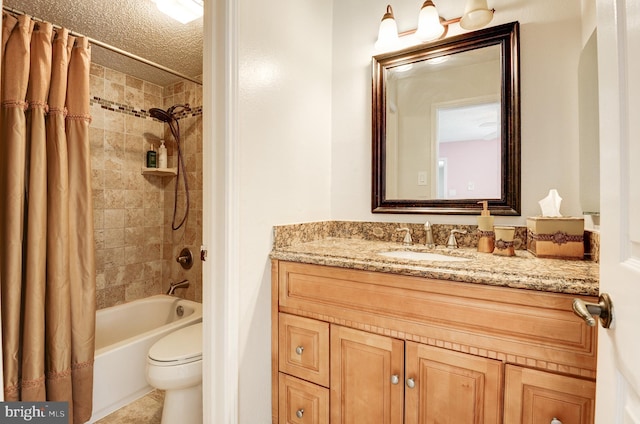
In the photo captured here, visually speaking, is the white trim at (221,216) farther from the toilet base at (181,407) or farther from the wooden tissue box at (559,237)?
the wooden tissue box at (559,237)

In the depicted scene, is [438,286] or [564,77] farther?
[564,77]

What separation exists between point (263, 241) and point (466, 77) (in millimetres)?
1261

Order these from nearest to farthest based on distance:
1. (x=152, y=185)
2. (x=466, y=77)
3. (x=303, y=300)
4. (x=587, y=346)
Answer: (x=587, y=346) < (x=303, y=300) < (x=466, y=77) < (x=152, y=185)

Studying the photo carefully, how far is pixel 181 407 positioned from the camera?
1468 mm

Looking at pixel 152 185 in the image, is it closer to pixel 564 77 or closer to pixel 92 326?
pixel 92 326

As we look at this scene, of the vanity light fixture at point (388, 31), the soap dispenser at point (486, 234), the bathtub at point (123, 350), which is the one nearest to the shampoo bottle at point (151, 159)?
the bathtub at point (123, 350)

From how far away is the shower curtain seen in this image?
4.22 feet

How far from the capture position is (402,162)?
5.37 feet

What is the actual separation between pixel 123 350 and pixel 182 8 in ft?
6.41

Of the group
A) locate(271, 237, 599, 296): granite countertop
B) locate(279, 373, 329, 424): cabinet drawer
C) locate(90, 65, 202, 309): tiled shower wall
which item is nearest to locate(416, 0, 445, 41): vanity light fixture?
locate(271, 237, 599, 296): granite countertop

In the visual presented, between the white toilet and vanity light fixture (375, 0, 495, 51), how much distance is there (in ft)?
6.13

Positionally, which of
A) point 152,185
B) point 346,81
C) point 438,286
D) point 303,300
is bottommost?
point 303,300

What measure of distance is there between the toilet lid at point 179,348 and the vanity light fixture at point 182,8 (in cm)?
175

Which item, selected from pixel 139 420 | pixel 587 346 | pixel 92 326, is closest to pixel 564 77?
pixel 587 346
